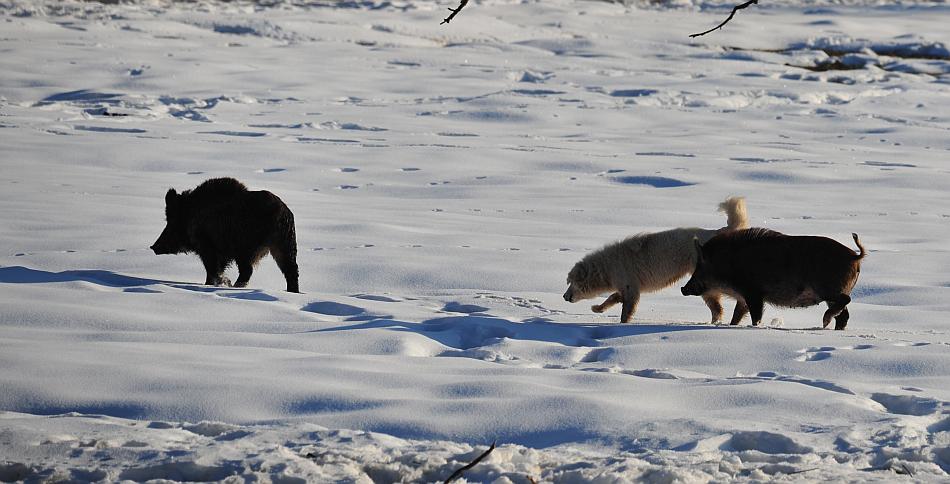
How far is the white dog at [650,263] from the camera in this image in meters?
8.73

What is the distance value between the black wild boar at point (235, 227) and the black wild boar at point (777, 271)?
3.04 meters

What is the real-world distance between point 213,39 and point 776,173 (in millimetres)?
18472

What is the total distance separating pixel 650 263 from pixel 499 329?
1.89 m

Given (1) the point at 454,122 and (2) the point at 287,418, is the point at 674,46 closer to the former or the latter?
(1) the point at 454,122

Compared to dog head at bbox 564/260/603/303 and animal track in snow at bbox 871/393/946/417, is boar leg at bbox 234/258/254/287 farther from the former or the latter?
animal track in snow at bbox 871/393/946/417

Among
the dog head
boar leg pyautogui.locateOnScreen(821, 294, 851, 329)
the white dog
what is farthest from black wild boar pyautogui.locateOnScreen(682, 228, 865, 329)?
the dog head

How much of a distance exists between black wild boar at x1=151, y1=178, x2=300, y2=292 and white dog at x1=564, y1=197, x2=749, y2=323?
222 centimetres

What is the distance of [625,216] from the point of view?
13.7m

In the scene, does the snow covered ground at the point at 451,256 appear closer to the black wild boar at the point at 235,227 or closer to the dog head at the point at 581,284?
the dog head at the point at 581,284

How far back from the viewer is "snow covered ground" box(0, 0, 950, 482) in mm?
4758

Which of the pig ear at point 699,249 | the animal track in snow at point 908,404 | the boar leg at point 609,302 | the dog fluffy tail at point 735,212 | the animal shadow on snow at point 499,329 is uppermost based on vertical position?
the dog fluffy tail at point 735,212

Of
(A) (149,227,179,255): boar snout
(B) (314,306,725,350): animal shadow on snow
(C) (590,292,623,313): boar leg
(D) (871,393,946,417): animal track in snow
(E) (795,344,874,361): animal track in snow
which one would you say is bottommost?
(C) (590,292,623,313): boar leg

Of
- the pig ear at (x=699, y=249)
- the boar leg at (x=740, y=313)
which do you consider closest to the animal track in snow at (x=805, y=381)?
the pig ear at (x=699, y=249)

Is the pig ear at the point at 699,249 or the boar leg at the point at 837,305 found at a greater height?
the pig ear at the point at 699,249
